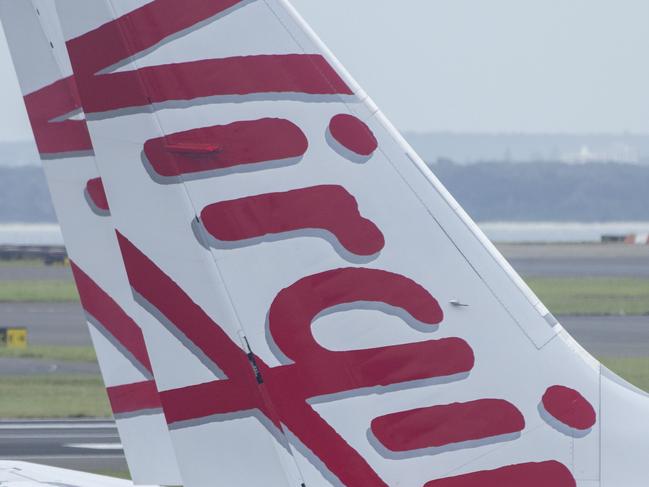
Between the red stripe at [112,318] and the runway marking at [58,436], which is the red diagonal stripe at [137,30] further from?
the runway marking at [58,436]

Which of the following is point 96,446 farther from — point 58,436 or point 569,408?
point 569,408

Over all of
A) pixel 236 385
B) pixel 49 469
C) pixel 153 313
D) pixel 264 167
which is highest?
pixel 264 167

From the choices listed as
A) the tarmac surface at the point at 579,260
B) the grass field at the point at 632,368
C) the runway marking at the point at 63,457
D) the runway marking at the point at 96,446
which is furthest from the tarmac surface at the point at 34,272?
the runway marking at the point at 63,457

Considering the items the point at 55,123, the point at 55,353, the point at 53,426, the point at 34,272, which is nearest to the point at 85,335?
the point at 55,353

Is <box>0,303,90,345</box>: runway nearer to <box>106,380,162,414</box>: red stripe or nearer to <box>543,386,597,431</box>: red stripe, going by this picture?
<box>106,380,162,414</box>: red stripe

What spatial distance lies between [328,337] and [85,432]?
18123 mm

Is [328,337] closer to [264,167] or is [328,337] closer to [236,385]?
[236,385]

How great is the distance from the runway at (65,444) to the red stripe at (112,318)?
32.8 ft

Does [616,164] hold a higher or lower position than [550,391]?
lower

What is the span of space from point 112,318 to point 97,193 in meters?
1.03

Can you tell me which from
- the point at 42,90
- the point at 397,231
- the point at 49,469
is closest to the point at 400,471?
the point at 397,231

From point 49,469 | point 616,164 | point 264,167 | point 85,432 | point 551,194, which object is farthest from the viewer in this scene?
point 551,194

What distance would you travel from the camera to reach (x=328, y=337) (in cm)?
673

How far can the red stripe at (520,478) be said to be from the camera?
662 centimetres
